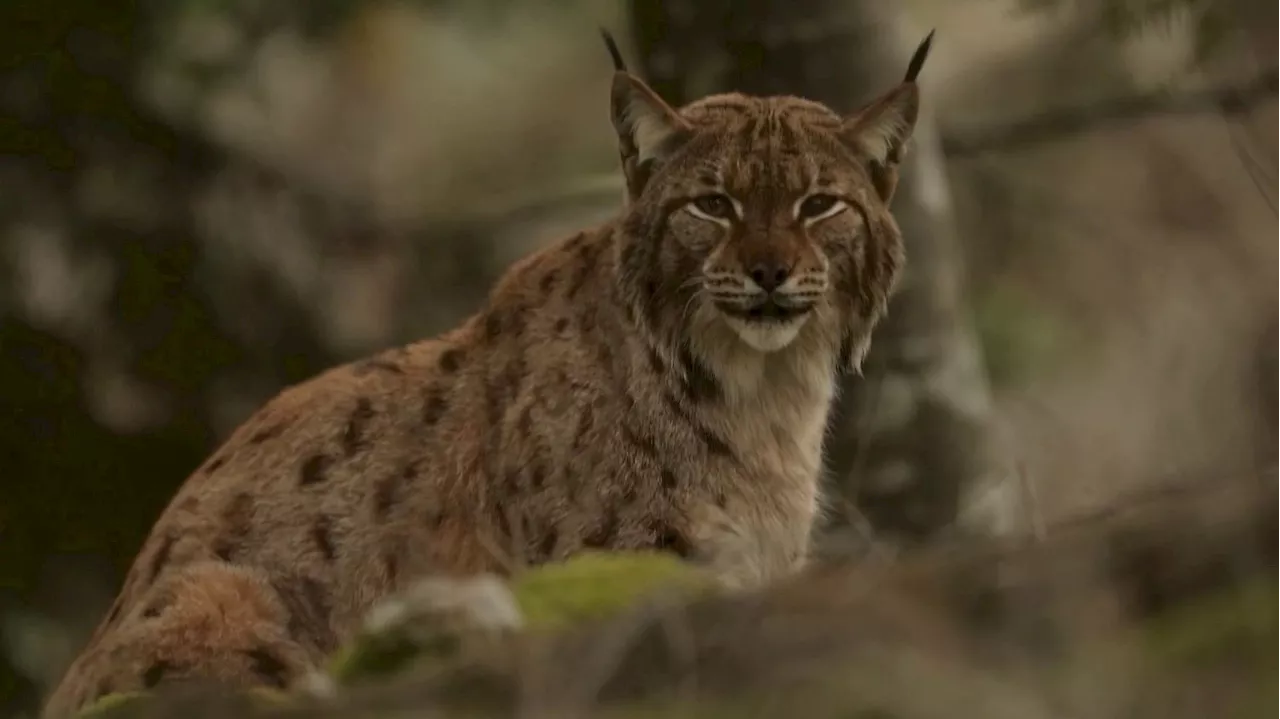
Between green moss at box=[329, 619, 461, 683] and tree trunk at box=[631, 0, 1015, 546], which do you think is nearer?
green moss at box=[329, 619, 461, 683]

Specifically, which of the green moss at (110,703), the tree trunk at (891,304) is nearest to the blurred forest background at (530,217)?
the tree trunk at (891,304)

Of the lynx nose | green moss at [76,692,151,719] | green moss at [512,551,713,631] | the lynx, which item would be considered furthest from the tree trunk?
green moss at [76,692,151,719]

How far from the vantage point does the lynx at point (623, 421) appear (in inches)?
95.7

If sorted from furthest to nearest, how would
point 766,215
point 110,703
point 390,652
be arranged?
point 766,215, point 110,703, point 390,652

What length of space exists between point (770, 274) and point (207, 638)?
915 millimetres

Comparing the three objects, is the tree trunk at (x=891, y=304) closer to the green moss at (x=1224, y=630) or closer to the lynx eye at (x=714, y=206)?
the lynx eye at (x=714, y=206)

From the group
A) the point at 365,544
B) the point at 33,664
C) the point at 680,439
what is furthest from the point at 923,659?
the point at 33,664

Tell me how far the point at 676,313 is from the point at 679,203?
161 millimetres

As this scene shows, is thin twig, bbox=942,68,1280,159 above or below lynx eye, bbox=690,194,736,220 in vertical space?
above

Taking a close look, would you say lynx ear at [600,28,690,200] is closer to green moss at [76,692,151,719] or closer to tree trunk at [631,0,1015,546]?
tree trunk at [631,0,1015,546]

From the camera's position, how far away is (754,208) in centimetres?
246

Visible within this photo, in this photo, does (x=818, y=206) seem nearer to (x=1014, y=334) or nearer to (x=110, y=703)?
(x=1014, y=334)

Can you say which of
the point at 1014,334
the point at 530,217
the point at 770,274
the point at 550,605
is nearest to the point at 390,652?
the point at 550,605

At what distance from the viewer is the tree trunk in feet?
9.38
